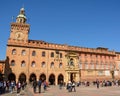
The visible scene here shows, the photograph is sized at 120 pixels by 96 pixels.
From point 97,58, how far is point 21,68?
25608mm

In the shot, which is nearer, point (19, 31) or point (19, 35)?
point (19, 35)

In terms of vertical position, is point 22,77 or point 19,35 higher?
point 19,35

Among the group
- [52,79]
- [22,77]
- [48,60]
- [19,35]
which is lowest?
[52,79]

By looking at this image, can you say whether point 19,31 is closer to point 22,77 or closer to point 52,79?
point 22,77

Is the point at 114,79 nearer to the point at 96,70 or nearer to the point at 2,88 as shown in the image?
the point at 96,70

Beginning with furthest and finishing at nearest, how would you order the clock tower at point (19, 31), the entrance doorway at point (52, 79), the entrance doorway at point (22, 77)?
the entrance doorway at point (52, 79) → the clock tower at point (19, 31) → the entrance doorway at point (22, 77)

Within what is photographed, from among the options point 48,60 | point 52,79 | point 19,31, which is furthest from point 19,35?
point 52,79

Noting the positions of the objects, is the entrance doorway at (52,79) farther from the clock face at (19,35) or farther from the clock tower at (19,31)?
the clock face at (19,35)

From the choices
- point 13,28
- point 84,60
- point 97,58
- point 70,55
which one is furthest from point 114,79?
point 13,28


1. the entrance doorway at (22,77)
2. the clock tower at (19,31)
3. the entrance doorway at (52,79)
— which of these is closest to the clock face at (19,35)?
the clock tower at (19,31)

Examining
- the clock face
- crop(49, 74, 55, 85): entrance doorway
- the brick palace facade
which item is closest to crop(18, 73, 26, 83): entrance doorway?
the brick palace facade

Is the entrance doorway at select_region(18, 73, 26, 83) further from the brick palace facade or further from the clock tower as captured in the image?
the clock tower

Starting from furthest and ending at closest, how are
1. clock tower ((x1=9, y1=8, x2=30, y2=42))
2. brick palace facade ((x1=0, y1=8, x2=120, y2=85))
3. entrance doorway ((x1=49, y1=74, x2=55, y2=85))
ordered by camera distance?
entrance doorway ((x1=49, y1=74, x2=55, y2=85))
clock tower ((x1=9, y1=8, x2=30, y2=42))
brick palace facade ((x1=0, y1=8, x2=120, y2=85))

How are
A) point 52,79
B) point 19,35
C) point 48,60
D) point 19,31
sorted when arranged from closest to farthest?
point 48,60, point 19,35, point 19,31, point 52,79
